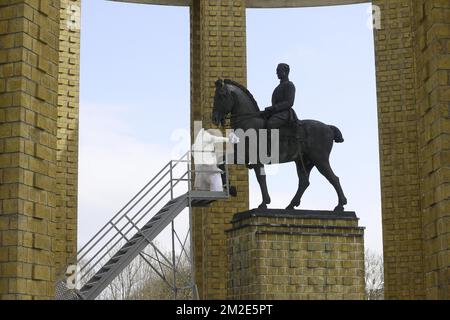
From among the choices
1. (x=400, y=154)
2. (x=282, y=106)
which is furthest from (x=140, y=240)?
(x=400, y=154)

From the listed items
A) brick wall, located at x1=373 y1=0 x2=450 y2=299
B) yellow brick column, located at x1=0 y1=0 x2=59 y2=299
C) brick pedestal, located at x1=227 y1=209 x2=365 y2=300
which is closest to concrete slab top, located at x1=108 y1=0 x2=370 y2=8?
brick wall, located at x1=373 y1=0 x2=450 y2=299

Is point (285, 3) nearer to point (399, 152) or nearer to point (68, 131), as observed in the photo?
point (399, 152)

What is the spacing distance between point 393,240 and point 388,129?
2.49 meters

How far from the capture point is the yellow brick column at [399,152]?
63.5 ft

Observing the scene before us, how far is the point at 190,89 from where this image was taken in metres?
20.8

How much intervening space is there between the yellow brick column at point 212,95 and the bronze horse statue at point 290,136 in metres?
3.91

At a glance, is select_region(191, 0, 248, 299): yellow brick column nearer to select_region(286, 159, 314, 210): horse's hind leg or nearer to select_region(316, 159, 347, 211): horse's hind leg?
select_region(286, 159, 314, 210): horse's hind leg

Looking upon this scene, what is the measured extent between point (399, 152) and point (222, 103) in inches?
251

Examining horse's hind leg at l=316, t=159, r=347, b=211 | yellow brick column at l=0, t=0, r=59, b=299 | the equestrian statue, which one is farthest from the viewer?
horse's hind leg at l=316, t=159, r=347, b=211

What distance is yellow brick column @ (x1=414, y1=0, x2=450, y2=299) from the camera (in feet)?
24.3

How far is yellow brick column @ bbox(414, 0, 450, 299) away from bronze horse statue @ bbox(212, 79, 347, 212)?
22.4ft

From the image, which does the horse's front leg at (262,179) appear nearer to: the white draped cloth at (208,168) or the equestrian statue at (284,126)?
the equestrian statue at (284,126)
